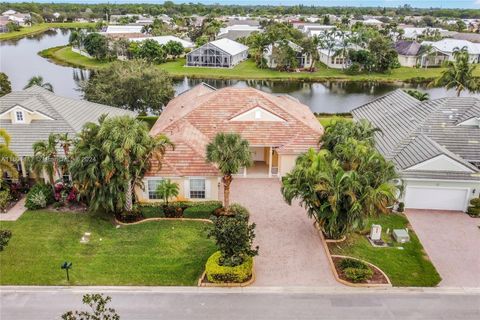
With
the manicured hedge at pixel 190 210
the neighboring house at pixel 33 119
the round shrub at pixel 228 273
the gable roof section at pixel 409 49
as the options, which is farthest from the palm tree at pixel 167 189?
the gable roof section at pixel 409 49

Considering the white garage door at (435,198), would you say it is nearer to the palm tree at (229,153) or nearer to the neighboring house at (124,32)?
the palm tree at (229,153)

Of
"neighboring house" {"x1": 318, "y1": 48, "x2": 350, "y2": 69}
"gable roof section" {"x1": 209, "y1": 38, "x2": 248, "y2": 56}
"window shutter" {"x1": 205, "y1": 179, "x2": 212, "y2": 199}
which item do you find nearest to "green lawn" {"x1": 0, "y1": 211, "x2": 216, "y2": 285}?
"window shutter" {"x1": 205, "y1": 179, "x2": 212, "y2": 199}

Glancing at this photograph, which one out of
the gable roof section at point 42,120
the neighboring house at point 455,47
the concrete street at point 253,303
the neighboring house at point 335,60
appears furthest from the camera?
the neighboring house at point 455,47

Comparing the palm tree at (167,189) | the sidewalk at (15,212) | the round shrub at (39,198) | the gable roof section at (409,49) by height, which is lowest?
the sidewalk at (15,212)

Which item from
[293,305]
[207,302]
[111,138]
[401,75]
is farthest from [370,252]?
[401,75]

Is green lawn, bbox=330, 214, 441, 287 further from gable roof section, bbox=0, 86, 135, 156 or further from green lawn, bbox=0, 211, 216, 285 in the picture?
gable roof section, bbox=0, 86, 135, 156

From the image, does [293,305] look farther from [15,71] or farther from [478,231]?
[15,71]
